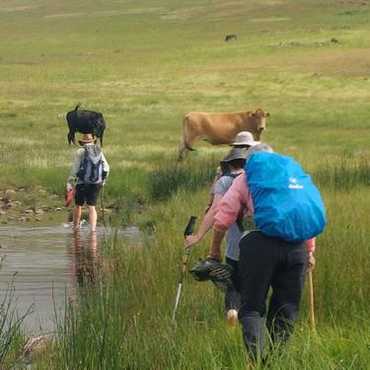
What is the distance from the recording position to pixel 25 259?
15570mm

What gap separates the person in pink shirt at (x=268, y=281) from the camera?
323 inches

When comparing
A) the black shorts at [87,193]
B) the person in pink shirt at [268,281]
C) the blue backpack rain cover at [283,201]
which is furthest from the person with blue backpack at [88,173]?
the blue backpack rain cover at [283,201]

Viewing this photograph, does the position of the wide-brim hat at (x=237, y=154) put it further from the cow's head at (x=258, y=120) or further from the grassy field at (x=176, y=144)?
the cow's head at (x=258, y=120)

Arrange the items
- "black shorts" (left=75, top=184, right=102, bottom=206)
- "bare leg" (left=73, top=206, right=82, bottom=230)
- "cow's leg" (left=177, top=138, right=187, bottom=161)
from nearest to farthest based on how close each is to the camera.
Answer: "black shorts" (left=75, top=184, right=102, bottom=206) → "bare leg" (left=73, top=206, right=82, bottom=230) → "cow's leg" (left=177, top=138, right=187, bottom=161)

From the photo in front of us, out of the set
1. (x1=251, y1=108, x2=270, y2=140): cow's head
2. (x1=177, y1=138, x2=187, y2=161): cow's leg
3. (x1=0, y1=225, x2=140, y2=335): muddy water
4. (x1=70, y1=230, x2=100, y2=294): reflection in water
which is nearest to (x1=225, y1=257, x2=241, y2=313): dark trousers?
(x1=0, y1=225, x2=140, y2=335): muddy water

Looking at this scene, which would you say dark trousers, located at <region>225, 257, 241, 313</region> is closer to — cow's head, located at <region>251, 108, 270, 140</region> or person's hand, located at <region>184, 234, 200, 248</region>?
person's hand, located at <region>184, 234, 200, 248</region>

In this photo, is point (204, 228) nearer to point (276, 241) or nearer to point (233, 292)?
point (233, 292)

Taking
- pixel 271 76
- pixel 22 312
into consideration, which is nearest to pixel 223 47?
pixel 271 76

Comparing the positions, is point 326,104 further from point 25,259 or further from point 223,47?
point 223,47

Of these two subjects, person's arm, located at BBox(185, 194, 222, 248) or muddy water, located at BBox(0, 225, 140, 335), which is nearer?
person's arm, located at BBox(185, 194, 222, 248)

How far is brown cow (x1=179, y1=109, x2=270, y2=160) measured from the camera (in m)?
28.4

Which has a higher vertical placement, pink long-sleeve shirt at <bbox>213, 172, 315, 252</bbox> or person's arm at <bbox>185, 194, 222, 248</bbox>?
pink long-sleeve shirt at <bbox>213, 172, 315, 252</bbox>

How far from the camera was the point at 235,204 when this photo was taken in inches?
343

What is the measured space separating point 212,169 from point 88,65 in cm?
4041
